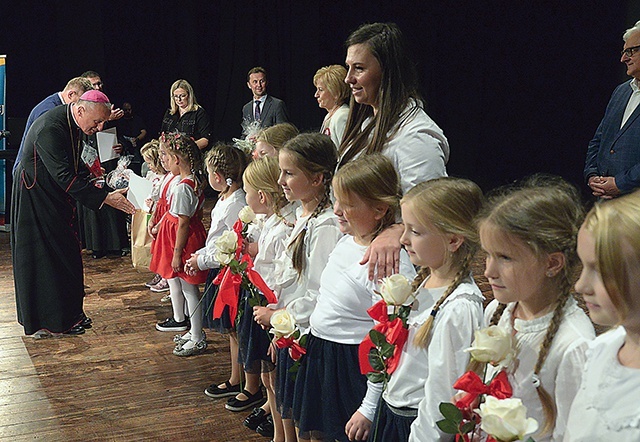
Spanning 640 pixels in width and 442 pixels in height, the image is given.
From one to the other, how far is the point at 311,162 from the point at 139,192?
87.2 inches

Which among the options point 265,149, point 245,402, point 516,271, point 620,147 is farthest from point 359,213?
point 620,147

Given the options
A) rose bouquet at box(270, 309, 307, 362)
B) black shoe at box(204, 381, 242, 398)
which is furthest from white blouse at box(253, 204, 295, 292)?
black shoe at box(204, 381, 242, 398)

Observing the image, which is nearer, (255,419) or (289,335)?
(289,335)

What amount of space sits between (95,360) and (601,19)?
5.88m

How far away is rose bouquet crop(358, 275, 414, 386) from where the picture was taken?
179cm

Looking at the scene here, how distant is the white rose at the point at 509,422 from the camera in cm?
127

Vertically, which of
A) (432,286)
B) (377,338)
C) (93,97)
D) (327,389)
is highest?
(93,97)

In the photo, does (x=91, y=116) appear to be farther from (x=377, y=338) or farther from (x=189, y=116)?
(x=377, y=338)

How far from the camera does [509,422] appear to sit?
1.27m

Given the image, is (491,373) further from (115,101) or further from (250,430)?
(115,101)

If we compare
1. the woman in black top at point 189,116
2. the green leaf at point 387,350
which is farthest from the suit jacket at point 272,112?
the green leaf at point 387,350

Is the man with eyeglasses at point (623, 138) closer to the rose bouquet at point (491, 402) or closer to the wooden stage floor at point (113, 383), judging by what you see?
the wooden stage floor at point (113, 383)

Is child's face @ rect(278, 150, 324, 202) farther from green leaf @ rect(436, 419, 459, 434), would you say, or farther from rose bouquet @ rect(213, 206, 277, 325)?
green leaf @ rect(436, 419, 459, 434)

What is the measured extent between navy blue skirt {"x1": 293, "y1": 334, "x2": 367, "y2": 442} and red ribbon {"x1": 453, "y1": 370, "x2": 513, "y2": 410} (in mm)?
810
